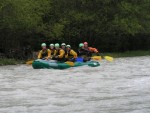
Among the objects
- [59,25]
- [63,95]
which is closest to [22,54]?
[59,25]

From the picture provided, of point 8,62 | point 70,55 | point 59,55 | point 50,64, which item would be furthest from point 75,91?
point 8,62

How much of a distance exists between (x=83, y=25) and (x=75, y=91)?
2327 cm

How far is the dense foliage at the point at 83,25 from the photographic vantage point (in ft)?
106

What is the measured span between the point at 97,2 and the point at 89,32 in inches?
99.1

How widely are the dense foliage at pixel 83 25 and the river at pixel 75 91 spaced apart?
10226mm

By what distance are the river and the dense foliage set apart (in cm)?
1023

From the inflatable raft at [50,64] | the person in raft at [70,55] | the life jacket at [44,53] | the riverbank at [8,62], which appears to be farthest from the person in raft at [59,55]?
the riverbank at [8,62]

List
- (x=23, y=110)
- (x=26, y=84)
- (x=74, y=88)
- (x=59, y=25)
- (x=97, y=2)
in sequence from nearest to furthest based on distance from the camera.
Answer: (x=23, y=110)
(x=74, y=88)
(x=26, y=84)
(x=59, y=25)
(x=97, y=2)

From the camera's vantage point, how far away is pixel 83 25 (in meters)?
38.3

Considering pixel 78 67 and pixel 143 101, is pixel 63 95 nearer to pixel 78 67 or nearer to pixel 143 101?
pixel 143 101

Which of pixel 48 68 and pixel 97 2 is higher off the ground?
pixel 97 2

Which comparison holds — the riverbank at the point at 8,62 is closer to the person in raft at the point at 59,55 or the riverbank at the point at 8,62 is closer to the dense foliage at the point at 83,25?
the dense foliage at the point at 83,25

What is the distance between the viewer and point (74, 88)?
16094 millimetres

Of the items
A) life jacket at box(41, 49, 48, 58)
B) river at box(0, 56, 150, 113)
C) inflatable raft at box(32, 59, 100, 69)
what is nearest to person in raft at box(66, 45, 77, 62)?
inflatable raft at box(32, 59, 100, 69)
